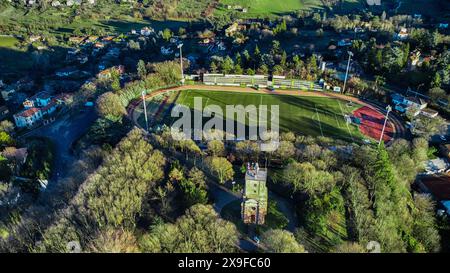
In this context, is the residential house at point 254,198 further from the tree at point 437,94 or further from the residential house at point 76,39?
the residential house at point 76,39

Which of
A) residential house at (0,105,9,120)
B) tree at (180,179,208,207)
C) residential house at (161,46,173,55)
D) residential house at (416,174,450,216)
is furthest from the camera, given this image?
residential house at (161,46,173,55)

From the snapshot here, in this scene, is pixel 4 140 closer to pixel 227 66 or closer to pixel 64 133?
pixel 64 133

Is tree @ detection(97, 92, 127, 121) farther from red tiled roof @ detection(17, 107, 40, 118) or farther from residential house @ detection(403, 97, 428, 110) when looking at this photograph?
residential house @ detection(403, 97, 428, 110)

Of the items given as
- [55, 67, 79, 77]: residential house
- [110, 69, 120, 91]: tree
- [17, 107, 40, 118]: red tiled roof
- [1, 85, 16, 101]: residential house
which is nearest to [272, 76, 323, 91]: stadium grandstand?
[110, 69, 120, 91]: tree

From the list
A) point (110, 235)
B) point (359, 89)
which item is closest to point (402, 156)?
point (359, 89)

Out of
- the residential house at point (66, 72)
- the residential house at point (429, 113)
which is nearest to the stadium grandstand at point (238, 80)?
the residential house at point (429, 113)

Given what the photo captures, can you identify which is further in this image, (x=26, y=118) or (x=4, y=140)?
(x=26, y=118)

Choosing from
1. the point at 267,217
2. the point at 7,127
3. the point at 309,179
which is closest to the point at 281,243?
the point at 267,217
